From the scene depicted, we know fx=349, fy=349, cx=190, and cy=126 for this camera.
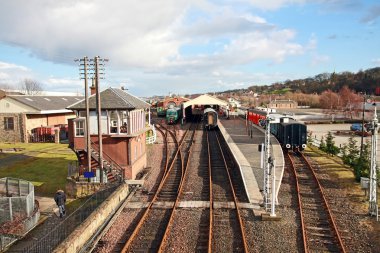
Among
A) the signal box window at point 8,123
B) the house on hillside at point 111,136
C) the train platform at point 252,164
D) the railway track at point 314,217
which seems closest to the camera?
the railway track at point 314,217

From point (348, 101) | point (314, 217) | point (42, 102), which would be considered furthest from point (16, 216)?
point (348, 101)

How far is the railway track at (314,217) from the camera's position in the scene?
12.7 meters

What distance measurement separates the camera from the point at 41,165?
29297 mm

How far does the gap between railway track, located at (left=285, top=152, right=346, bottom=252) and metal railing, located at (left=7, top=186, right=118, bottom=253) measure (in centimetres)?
908

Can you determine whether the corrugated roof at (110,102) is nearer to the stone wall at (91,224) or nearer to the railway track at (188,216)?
the railway track at (188,216)

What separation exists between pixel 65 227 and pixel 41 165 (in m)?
16.4

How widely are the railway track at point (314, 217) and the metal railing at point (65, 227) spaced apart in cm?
908

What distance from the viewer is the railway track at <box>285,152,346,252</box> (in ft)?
41.6

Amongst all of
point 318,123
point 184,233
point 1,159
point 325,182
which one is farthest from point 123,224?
point 318,123

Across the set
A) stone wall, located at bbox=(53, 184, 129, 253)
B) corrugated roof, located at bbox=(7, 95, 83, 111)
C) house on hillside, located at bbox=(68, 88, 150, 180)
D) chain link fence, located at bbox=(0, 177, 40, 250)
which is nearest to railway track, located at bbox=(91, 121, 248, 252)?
stone wall, located at bbox=(53, 184, 129, 253)

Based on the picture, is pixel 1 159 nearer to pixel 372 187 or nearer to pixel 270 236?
pixel 270 236

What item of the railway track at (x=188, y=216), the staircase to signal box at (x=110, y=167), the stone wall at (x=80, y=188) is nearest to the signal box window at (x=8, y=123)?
the staircase to signal box at (x=110, y=167)

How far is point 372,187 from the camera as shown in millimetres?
16328

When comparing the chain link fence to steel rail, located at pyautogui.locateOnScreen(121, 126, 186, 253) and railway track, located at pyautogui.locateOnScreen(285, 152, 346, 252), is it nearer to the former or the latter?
steel rail, located at pyautogui.locateOnScreen(121, 126, 186, 253)
